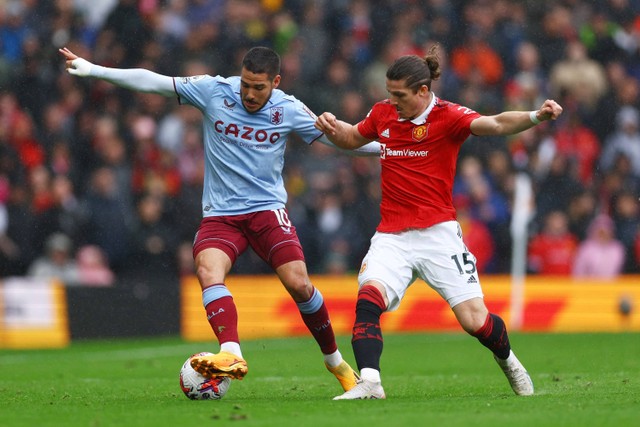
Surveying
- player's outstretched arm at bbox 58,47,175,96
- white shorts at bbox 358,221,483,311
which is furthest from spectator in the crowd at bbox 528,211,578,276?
player's outstretched arm at bbox 58,47,175,96

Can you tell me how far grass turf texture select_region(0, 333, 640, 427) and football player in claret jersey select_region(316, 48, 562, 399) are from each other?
24.2 inches

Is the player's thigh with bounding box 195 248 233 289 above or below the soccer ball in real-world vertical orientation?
above

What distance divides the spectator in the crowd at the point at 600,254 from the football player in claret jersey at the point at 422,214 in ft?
34.4

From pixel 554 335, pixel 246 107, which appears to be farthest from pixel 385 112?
Result: pixel 554 335

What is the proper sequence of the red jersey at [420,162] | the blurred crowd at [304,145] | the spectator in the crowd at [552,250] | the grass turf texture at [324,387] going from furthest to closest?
the spectator in the crowd at [552,250]
the blurred crowd at [304,145]
the red jersey at [420,162]
the grass turf texture at [324,387]

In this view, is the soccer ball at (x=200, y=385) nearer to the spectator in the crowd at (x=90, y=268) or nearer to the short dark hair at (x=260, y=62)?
the short dark hair at (x=260, y=62)

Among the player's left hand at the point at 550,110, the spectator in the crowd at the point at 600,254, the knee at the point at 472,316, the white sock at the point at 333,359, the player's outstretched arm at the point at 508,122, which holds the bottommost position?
the spectator in the crowd at the point at 600,254

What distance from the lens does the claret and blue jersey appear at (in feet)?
31.1

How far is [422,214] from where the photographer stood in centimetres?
899

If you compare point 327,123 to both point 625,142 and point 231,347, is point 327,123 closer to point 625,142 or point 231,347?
point 231,347

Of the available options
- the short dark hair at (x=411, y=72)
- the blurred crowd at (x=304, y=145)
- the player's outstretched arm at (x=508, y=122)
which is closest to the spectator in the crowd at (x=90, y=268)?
the blurred crowd at (x=304, y=145)

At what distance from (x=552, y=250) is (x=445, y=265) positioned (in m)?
10.9

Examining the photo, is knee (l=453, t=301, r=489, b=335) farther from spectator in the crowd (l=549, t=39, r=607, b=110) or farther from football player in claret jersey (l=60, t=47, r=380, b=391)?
spectator in the crowd (l=549, t=39, r=607, b=110)

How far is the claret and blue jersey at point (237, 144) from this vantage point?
9.49 m
